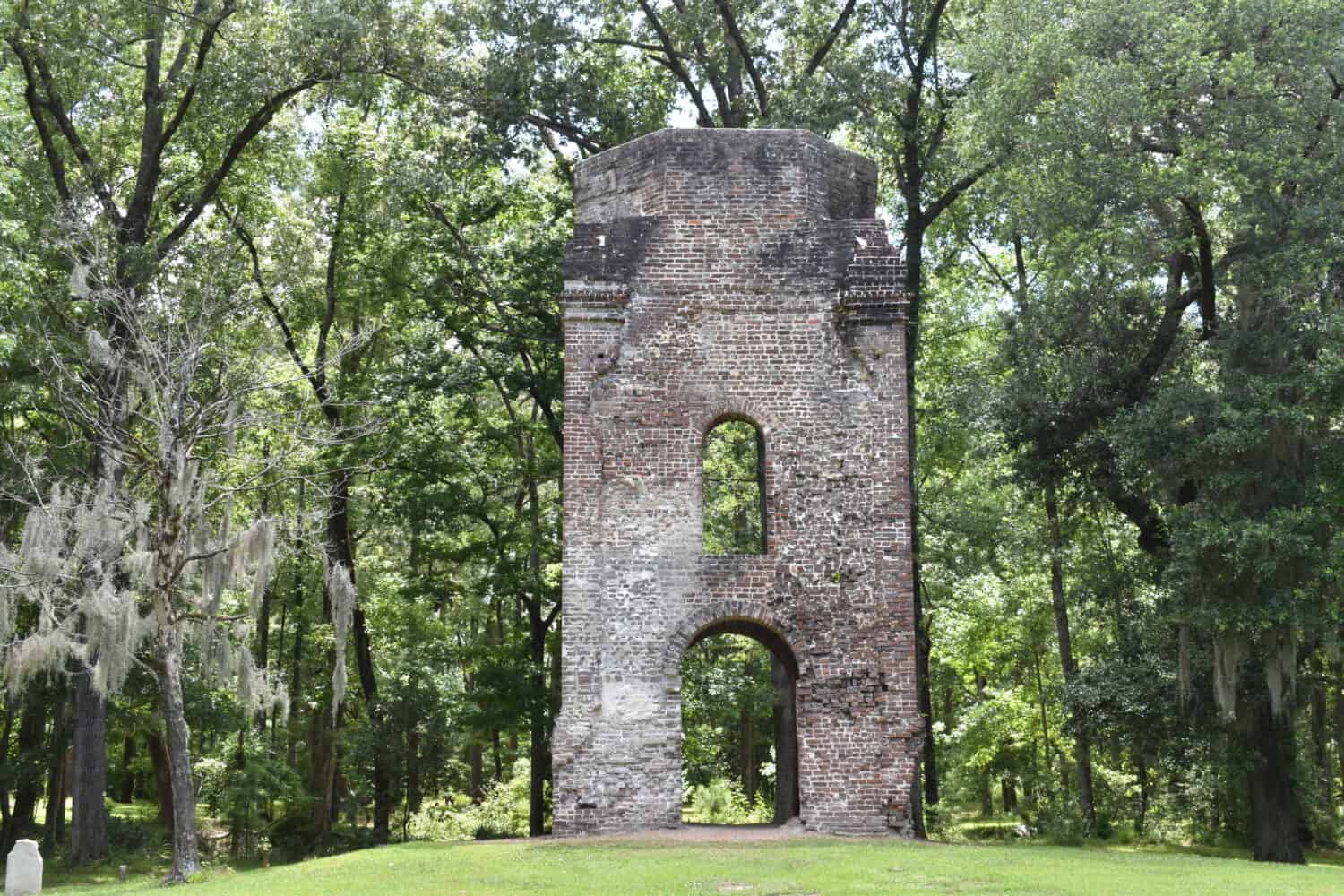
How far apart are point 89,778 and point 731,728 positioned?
15835 mm

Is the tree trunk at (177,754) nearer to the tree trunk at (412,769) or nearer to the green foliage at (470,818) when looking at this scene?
the green foliage at (470,818)

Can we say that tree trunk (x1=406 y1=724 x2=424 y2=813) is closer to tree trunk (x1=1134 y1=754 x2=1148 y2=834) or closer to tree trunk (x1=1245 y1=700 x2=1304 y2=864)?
tree trunk (x1=1134 y1=754 x2=1148 y2=834)

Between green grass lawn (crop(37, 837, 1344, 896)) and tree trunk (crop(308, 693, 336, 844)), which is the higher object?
green grass lawn (crop(37, 837, 1344, 896))

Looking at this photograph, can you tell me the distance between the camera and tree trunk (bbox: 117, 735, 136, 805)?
31.8 meters

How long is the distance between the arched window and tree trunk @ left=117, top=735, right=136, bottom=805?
1650 cm

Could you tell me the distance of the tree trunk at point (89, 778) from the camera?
19.6 metres

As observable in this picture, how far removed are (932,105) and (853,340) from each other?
8.29m

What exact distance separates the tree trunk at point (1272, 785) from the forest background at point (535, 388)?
0.06 m

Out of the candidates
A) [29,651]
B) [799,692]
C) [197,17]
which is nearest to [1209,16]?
[799,692]

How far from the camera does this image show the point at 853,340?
1554cm


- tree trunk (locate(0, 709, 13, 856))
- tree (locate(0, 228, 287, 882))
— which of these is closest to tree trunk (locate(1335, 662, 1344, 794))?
tree (locate(0, 228, 287, 882))

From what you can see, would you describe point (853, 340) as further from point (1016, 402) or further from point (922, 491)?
point (922, 491)

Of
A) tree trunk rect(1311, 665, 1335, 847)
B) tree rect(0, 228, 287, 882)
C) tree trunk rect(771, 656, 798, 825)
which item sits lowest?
tree trunk rect(1311, 665, 1335, 847)

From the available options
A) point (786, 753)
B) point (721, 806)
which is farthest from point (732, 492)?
point (786, 753)
